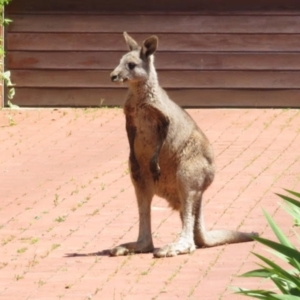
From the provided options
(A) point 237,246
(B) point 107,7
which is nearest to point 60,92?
(B) point 107,7

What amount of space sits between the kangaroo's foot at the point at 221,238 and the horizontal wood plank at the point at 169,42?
826 centimetres

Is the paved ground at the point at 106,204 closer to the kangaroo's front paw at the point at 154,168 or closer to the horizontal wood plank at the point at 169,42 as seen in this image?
the kangaroo's front paw at the point at 154,168

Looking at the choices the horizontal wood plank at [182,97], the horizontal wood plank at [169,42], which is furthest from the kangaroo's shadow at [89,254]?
the horizontal wood plank at [169,42]

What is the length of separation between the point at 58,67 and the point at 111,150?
3.53m

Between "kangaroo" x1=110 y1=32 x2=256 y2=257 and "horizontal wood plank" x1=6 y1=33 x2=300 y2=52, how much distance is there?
8.29 m

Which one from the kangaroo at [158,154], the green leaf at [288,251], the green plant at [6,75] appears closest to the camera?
the green leaf at [288,251]

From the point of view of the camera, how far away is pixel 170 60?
54.4ft

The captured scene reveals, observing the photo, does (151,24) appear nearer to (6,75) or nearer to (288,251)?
(6,75)

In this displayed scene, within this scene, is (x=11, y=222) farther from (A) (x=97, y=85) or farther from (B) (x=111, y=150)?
(A) (x=97, y=85)

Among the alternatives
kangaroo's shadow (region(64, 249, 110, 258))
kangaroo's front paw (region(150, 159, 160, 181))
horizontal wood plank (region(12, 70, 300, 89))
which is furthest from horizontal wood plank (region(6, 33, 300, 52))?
kangaroo's front paw (region(150, 159, 160, 181))

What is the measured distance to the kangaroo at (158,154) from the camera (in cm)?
814

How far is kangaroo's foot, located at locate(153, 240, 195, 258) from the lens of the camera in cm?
806

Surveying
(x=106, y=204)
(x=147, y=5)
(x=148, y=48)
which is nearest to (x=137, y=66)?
(x=148, y=48)

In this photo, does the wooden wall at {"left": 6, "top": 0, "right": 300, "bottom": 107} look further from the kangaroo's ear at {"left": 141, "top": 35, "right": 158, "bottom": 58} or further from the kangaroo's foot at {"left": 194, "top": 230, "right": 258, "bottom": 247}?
the kangaroo's ear at {"left": 141, "top": 35, "right": 158, "bottom": 58}
